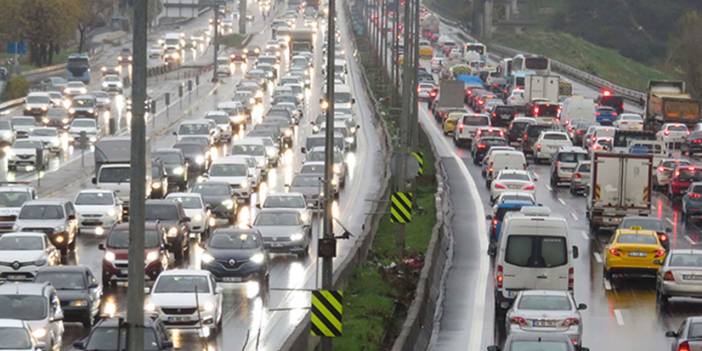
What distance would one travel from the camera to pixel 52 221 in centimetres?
4897

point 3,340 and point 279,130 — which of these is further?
point 279,130

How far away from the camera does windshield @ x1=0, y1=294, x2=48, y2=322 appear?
30609 mm

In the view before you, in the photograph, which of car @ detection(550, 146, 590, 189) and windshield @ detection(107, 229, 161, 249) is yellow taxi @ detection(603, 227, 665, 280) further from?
car @ detection(550, 146, 590, 189)

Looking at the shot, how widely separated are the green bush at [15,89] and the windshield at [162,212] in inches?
2952

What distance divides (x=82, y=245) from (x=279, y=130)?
36.8 m

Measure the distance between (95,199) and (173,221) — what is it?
6.05 meters

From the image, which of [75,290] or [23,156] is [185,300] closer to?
[75,290]

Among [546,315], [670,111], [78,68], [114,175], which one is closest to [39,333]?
[546,315]

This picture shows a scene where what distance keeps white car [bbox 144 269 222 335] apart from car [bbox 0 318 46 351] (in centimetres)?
615

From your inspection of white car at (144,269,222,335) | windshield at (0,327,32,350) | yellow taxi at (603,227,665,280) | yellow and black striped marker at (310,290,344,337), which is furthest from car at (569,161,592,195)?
windshield at (0,327,32,350)

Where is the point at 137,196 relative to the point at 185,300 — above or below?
above

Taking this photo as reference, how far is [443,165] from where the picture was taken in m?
79.6

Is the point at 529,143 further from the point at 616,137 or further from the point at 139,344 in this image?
the point at 139,344

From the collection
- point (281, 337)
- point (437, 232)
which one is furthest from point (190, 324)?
point (437, 232)
